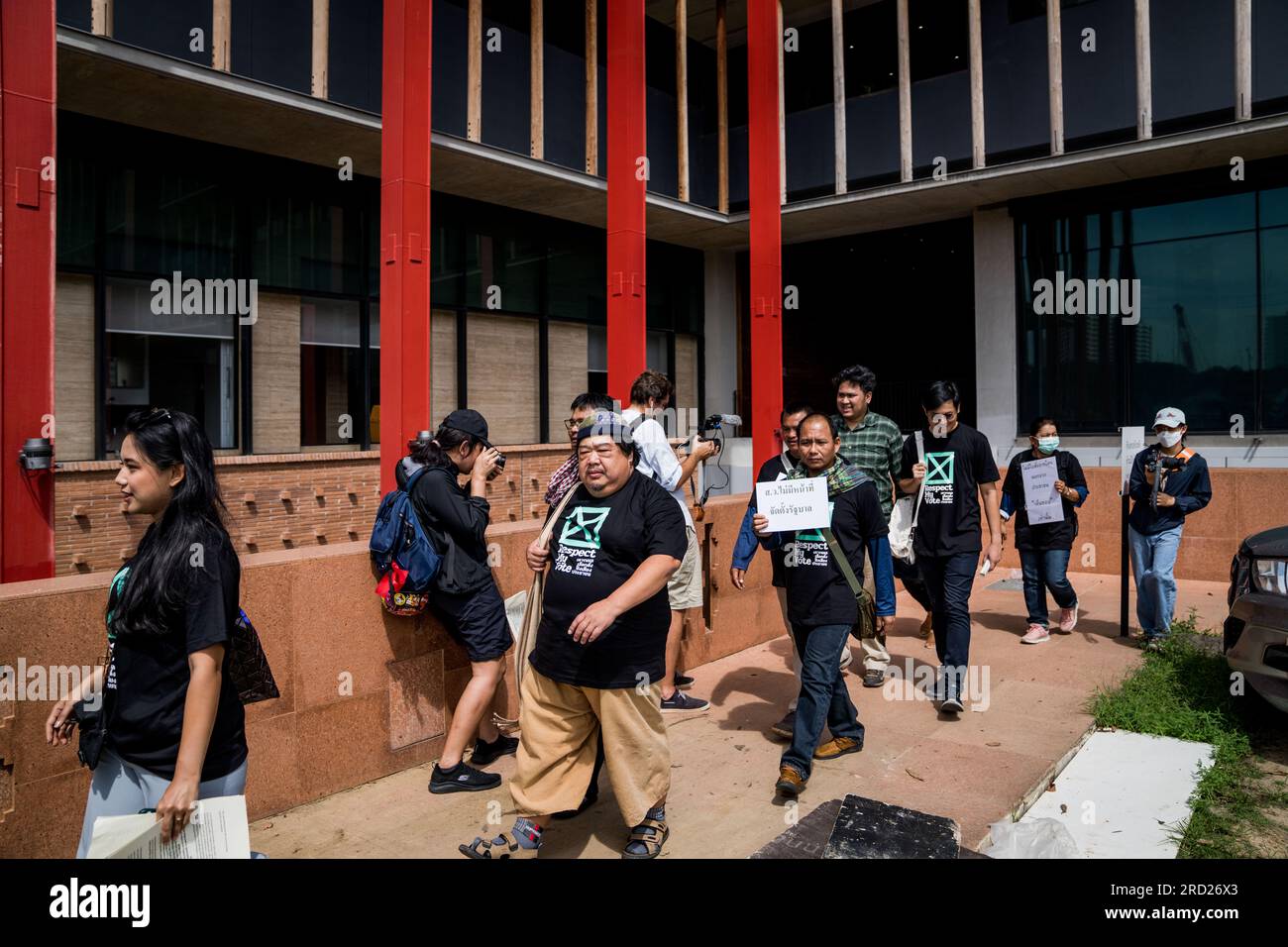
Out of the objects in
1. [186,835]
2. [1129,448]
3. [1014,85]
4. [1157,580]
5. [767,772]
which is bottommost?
[767,772]

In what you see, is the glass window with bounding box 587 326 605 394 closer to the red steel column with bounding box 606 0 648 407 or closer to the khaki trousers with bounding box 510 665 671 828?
the red steel column with bounding box 606 0 648 407

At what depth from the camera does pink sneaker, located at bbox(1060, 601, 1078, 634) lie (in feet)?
27.8

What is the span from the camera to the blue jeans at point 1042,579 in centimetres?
825

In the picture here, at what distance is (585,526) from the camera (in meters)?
3.91

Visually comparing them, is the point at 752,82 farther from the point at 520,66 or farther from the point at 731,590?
the point at 731,590

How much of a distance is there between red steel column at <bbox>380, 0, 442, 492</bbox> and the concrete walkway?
363 cm

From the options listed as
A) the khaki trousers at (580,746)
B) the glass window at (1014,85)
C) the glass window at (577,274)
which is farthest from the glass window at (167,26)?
the glass window at (1014,85)

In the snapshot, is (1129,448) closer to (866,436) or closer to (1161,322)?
(866,436)

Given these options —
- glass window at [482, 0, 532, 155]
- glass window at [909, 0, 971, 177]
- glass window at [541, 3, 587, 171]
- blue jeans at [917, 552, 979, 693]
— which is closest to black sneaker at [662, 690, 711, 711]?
blue jeans at [917, 552, 979, 693]

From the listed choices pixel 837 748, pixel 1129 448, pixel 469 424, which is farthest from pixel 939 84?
pixel 469 424

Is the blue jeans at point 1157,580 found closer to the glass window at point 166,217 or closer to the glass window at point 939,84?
the glass window at point 939,84

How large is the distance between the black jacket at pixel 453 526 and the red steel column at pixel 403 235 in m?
3.91

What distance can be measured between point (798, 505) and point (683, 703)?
2034 mm

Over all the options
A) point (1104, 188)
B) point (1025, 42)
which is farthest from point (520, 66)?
point (1104, 188)
